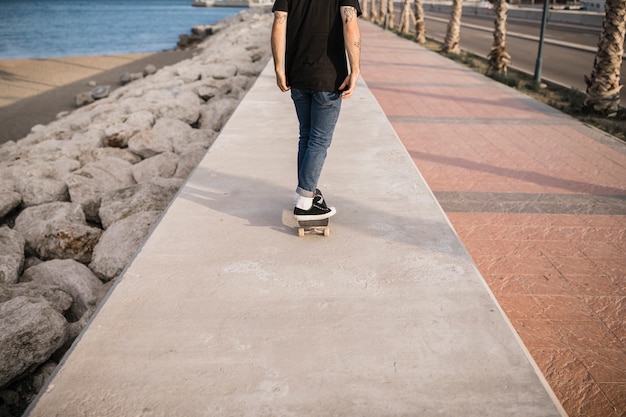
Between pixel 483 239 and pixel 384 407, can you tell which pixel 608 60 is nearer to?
pixel 483 239

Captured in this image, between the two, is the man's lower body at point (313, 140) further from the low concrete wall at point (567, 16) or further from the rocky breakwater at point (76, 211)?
the low concrete wall at point (567, 16)

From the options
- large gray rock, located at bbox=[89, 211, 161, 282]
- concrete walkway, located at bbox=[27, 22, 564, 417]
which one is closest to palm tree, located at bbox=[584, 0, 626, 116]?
concrete walkway, located at bbox=[27, 22, 564, 417]

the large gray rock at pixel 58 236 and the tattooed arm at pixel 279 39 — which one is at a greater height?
the tattooed arm at pixel 279 39

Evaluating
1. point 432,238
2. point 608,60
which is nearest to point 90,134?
point 432,238

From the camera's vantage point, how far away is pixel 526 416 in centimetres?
207

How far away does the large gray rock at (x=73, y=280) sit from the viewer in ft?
12.3

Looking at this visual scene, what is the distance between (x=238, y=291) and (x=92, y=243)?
2.31m

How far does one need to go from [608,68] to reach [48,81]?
19221 millimetres

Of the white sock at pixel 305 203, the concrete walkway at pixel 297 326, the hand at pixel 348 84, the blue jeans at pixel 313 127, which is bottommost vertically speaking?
the concrete walkway at pixel 297 326

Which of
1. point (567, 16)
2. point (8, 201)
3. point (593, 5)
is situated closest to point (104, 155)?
point (8, 201)

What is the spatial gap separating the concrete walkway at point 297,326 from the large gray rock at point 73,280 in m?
0.72

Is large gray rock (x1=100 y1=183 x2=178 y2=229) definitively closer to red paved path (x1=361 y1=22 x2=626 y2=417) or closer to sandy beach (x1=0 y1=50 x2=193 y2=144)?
red paved path (x1=361 y1=22 x2=626 y2=417)

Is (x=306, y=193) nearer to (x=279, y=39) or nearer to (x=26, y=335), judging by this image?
(x=279, y=39)

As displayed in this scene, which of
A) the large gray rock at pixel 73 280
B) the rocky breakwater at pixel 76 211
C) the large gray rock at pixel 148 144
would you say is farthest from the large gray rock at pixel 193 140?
the large gray rock at pixel 73 280
